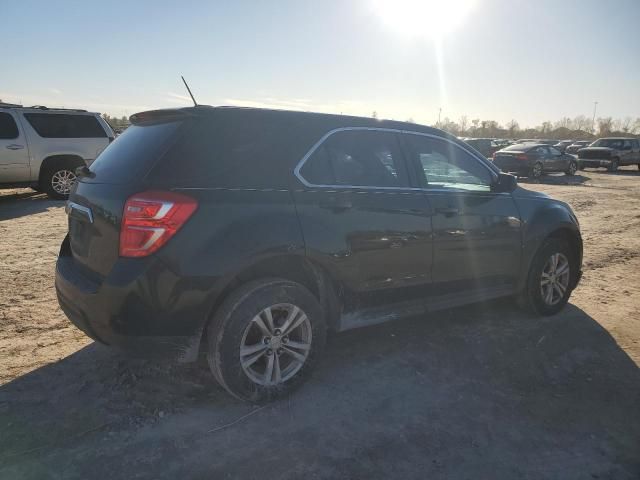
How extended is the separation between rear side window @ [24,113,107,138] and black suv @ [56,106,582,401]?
891cm

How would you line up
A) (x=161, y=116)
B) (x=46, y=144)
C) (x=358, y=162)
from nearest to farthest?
(x=161, y=116)
(x=358, y=162)
(x=46, y=144)

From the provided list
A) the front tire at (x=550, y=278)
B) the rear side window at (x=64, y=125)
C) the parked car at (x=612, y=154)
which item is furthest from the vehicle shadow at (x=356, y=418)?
the parked car at (x=612, y=154)

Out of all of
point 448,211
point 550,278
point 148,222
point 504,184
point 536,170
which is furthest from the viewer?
point 536,170

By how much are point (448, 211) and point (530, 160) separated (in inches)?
781

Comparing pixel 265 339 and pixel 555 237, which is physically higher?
pixel 265 339

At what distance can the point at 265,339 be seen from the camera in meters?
3.00

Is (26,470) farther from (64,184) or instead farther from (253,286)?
(64,184)

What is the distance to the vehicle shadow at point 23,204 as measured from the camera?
9383 millimetres

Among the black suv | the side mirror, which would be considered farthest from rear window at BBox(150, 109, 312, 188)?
the side mirror

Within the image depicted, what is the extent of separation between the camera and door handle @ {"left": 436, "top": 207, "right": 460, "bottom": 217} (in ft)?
12.3

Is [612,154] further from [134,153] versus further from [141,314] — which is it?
[141,314]

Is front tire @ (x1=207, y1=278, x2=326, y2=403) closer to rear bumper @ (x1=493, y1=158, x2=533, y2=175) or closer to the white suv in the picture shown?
the white suv

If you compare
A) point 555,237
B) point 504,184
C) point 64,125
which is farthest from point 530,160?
point 504,184

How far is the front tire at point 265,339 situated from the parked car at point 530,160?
19966mm
